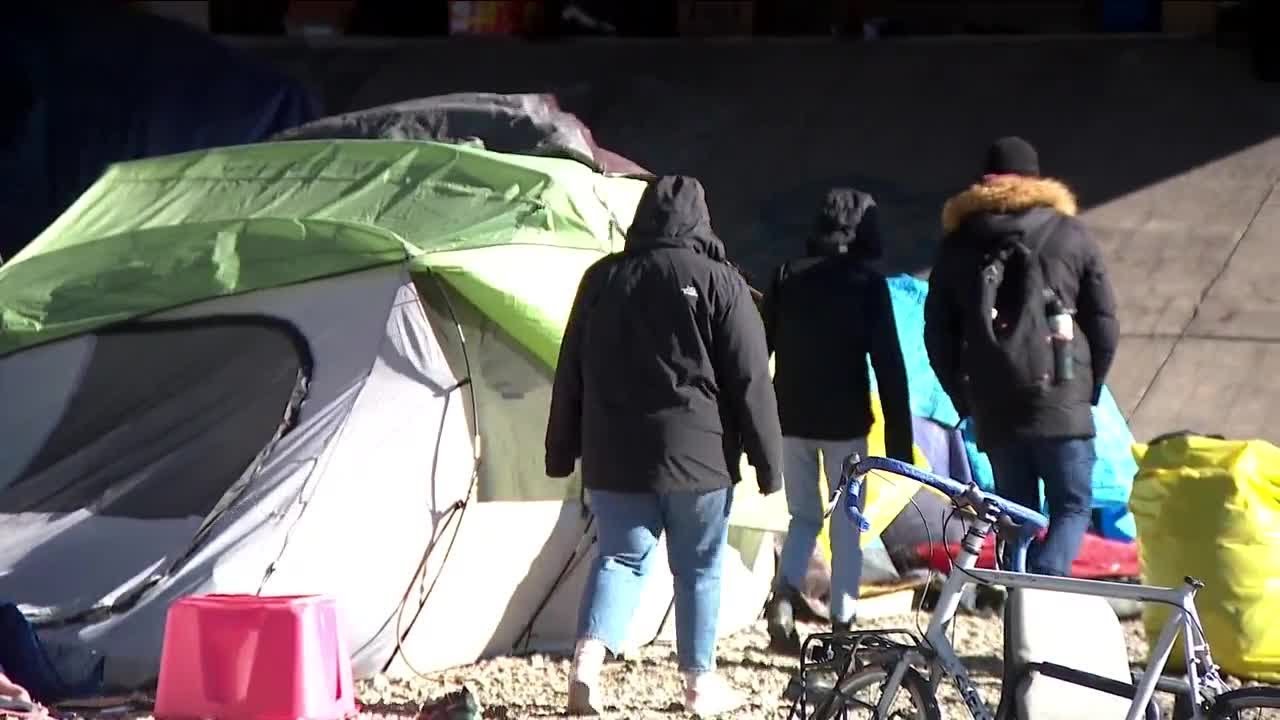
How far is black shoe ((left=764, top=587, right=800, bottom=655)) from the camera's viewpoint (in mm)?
6934

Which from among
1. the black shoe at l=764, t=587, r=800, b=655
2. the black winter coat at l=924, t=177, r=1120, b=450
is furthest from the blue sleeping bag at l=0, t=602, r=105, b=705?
the black winter coat at l=924, t=177, r=1120, b=450

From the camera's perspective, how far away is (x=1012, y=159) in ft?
21.2

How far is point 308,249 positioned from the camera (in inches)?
273

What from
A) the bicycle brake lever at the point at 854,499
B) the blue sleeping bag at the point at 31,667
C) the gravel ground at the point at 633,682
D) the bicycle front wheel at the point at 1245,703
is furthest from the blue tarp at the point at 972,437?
the bicycle front wheel at the point at 1245,703

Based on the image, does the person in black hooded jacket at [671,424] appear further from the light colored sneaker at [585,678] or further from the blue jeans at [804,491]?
the blue jeans at [804,491]

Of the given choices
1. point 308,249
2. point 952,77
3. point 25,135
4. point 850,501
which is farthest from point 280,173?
point 952,77

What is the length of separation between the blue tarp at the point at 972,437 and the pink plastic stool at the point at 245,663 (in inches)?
124

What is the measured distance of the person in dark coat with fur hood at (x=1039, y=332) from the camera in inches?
246

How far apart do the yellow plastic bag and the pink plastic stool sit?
274 cm

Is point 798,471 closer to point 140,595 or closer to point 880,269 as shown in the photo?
point 880,269

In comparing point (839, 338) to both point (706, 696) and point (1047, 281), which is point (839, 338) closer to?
point (1047, 281)

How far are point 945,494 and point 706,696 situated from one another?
61.9 inches

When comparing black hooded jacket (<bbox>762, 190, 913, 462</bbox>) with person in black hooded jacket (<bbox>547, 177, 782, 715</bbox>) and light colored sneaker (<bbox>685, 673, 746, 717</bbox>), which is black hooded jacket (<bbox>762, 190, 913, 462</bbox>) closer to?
person in black hooded jacket (<bbox>547, 177, 782, 715</bbox>)

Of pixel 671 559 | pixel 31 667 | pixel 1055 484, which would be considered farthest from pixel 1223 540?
pixel 31 667
